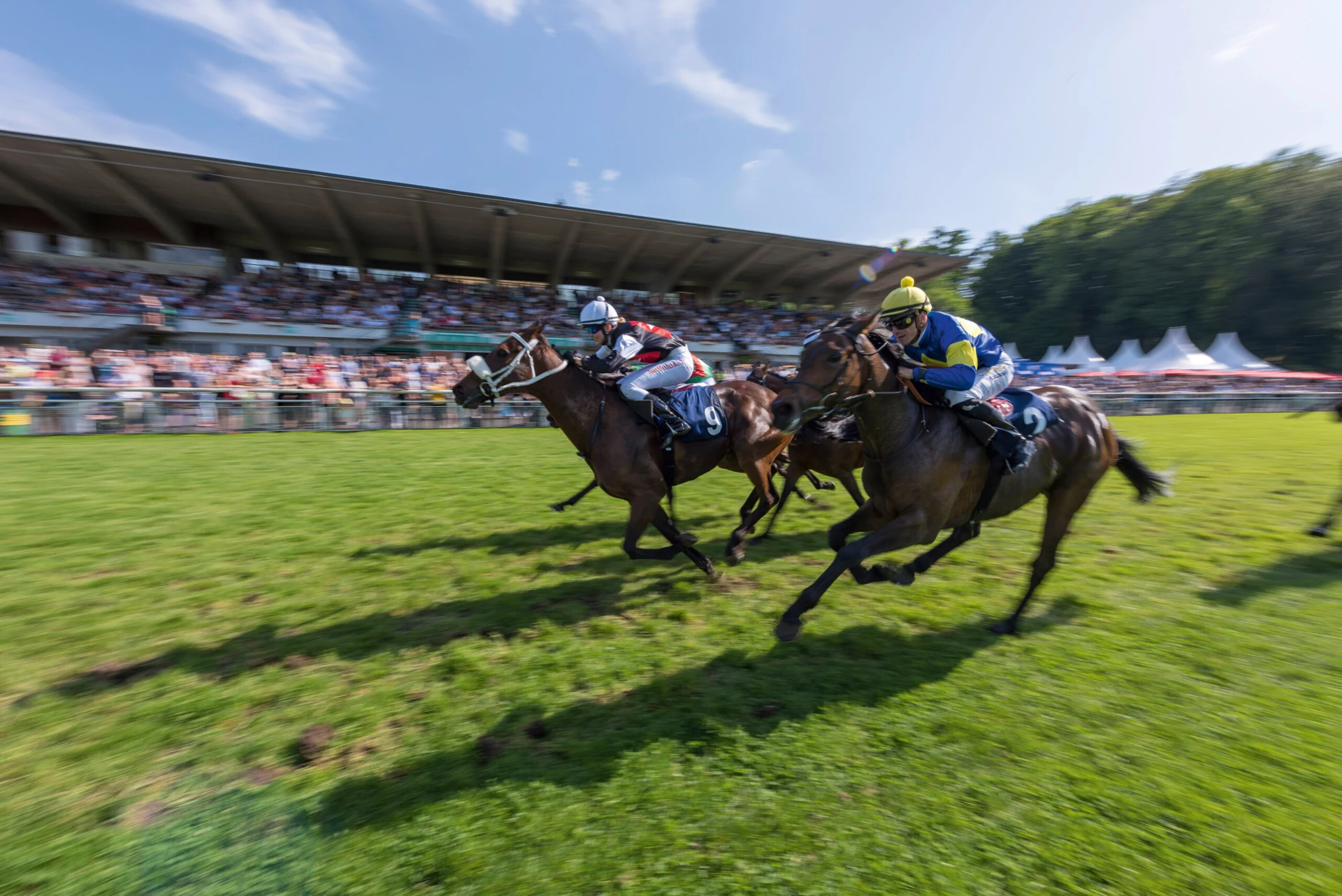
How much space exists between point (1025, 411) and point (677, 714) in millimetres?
3360

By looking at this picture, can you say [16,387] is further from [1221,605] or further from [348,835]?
[1221,605]

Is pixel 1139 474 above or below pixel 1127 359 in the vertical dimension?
below

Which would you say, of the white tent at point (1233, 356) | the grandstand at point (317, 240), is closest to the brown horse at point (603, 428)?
the grandstand at point (317, 240)

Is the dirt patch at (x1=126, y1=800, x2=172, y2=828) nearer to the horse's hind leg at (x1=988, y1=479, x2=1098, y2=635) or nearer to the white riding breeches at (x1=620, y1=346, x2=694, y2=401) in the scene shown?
the white riding breeches at (x1=620, y1=346, x2=694, y2=401)

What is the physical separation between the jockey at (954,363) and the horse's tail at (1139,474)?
1.52 meters

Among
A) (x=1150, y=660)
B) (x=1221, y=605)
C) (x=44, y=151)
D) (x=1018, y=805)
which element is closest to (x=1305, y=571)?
(x=1221, y=605)

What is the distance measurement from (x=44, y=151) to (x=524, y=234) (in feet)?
55.7

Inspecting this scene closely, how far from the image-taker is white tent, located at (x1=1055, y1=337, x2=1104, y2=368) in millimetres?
35688

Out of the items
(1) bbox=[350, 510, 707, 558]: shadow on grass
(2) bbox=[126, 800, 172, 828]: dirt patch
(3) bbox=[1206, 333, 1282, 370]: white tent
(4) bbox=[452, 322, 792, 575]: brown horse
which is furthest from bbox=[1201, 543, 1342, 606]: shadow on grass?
(3) bbox=[1206, 333, 1282, 370]: white tent

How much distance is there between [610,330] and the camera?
5734 mm

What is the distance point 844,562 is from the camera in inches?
137

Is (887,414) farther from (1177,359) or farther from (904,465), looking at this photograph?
(1177,359)

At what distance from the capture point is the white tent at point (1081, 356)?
3569 cm

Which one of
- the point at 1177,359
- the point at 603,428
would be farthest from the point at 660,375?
the point at 1177,359
